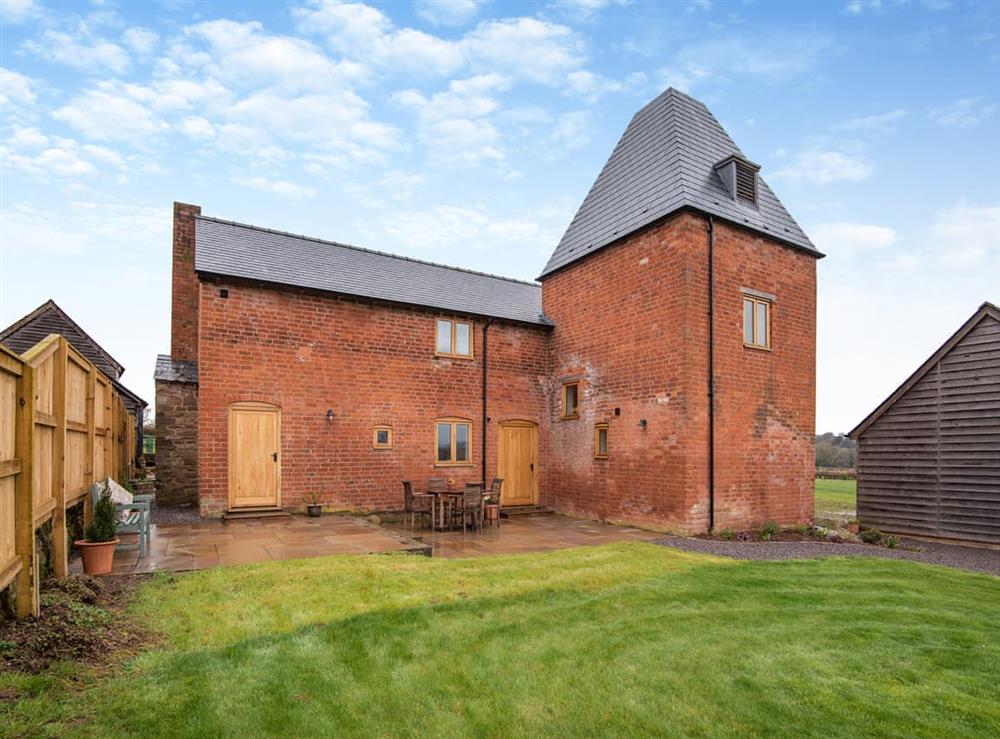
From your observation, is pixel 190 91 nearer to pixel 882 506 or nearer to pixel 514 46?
pixel 514 46

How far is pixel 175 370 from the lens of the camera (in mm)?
15344

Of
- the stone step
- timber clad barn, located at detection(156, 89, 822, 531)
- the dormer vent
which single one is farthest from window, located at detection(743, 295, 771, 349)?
the stone step

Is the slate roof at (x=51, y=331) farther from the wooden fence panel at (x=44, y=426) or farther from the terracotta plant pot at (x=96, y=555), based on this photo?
the wooden fence panel at (x=44, y=426)

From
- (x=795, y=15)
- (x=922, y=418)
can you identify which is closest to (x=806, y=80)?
(x=795, y=15)

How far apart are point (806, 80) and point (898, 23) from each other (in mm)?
1581

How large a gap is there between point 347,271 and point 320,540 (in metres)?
7.47

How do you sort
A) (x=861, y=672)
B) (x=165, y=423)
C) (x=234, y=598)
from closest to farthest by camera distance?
1. (x=861, y=672)
2. (x=234, y=598)
3. (x=165, y=423)

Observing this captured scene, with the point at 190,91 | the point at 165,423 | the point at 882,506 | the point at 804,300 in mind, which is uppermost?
the point at 190,91

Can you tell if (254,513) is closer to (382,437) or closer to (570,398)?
(382,437)

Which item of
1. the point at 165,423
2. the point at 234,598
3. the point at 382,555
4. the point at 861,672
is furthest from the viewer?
the point at 165,423

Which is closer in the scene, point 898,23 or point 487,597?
point 487,597

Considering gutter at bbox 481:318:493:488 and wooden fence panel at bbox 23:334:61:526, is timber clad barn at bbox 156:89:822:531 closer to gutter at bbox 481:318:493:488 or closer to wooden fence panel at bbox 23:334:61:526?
gutter at bbox 481:318:493:488

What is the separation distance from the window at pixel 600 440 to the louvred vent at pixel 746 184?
650cm

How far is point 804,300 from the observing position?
1298cm
